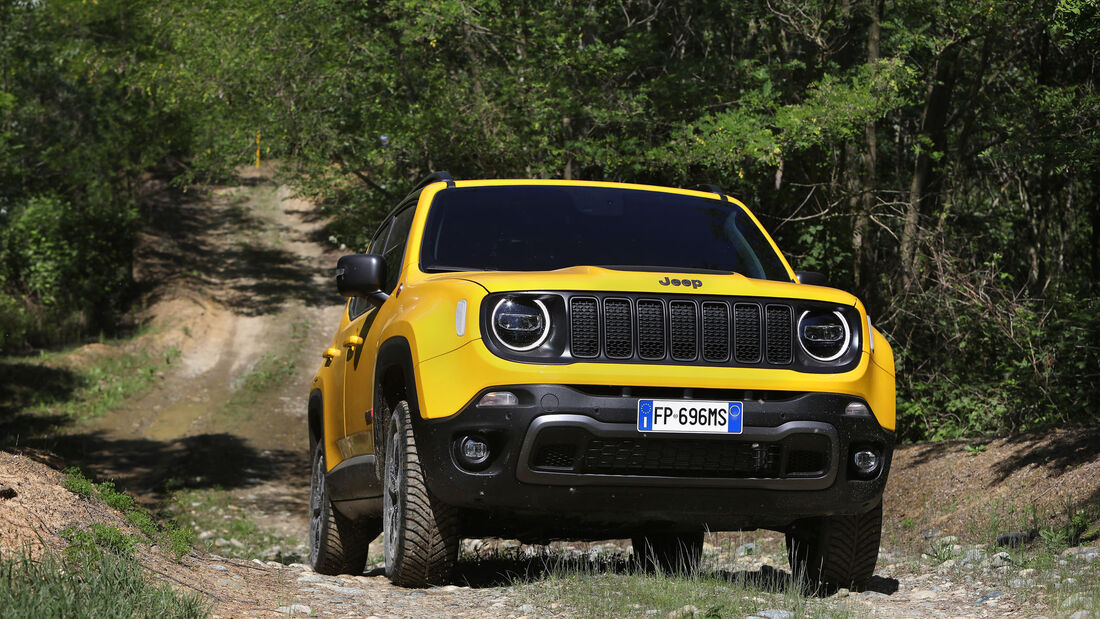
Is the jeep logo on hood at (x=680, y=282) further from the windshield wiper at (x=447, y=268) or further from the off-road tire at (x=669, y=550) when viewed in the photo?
the off-road tire at (x=669, y=550)

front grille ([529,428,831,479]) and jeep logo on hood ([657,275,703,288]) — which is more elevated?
jeep logo on hood ([657,275,703,288])

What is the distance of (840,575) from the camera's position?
569 centimetres

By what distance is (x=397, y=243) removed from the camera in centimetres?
672

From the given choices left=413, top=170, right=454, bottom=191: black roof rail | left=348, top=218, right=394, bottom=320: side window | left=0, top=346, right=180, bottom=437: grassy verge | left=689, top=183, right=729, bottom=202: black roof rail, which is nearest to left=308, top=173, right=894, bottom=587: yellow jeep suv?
left=413, top=170, right=454, bottom=191: black roof rail

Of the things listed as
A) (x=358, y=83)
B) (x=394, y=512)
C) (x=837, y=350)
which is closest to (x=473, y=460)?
(x=394, y=512)

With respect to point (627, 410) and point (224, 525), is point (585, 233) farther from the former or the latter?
point (224, 525)

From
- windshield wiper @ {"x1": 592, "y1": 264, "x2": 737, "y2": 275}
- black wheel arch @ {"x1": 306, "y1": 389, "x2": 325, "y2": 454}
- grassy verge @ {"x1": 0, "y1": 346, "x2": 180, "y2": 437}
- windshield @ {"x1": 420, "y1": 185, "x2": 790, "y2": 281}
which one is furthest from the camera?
grassy verge @ {"x1": 0, "y1": 346, "x2": 180, "y2": 437}

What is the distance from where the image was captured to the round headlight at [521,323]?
4.92 metres

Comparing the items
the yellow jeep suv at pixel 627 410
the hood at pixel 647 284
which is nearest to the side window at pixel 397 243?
the yellow jeep suv at pixel 627 410

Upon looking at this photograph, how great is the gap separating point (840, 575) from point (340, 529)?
3.18 m

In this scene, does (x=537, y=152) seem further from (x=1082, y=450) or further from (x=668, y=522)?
(x=668, y=522)

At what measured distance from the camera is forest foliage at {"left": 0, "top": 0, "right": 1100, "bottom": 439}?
1301 centimetres

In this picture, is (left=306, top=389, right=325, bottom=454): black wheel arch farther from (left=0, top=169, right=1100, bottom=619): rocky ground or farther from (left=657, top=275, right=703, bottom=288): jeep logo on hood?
(left=657, top=275, right=703, bottom=288): jeep logo on hood

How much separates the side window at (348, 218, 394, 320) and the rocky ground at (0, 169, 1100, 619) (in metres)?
1.60
